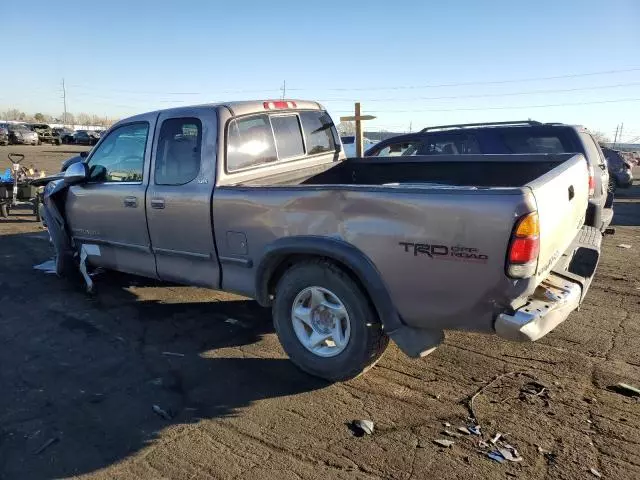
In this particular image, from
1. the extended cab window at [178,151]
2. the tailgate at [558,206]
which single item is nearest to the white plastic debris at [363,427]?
the tailgate at [558,206]

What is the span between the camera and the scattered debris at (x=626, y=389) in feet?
11.1

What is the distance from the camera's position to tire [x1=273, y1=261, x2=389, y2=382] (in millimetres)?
3365

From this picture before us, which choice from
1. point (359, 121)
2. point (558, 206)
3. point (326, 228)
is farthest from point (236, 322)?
point (359, 121)

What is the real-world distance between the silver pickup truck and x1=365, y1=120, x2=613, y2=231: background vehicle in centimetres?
311

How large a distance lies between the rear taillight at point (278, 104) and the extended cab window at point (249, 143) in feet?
0.33

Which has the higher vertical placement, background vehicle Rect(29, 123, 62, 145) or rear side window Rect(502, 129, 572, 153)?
background vehicle Rect(29, 123, 62, 145)

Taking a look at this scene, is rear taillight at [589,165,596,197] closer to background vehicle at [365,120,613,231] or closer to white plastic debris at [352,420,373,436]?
background vehicle at [365,120,613,231]

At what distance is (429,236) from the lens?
2.95m

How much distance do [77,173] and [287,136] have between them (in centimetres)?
223

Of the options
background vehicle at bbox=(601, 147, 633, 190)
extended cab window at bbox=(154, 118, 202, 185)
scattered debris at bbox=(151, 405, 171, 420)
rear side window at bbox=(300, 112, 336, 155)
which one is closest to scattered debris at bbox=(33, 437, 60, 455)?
scattered debris at bbox=(151, 405, 171, 420)

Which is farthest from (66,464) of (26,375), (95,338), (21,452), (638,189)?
(638,189)

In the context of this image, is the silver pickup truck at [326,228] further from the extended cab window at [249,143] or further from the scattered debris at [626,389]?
the scattered debris at [626,389]

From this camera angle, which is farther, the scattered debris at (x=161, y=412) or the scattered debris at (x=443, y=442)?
the scattered debris at (x=161, y=412)

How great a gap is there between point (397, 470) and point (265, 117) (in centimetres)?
328
